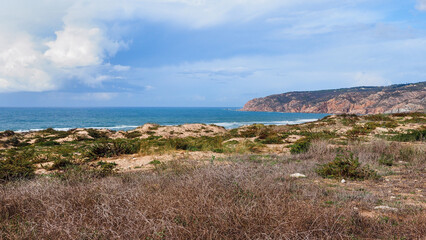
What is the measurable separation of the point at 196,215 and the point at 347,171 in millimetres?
5666

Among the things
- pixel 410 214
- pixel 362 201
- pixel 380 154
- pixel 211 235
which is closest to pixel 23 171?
pixel 211 235

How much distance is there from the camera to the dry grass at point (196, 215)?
3018 mm

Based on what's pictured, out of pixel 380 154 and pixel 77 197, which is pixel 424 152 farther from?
pixel 77 197

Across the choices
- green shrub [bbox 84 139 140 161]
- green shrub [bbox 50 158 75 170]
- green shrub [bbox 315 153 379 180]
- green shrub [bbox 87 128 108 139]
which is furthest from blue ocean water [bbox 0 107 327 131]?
green shrub [bbox 315 153 379 180]

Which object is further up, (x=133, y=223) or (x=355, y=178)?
(x=133, y=223)

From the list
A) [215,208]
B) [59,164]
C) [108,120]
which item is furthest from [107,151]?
[108,120]

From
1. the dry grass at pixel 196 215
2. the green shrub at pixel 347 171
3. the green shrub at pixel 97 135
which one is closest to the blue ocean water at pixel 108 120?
the green shrub at pixel 97 135

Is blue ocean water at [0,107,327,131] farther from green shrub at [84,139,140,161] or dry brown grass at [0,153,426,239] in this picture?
dry brown grass at [0,153,426,239]

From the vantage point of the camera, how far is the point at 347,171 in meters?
7.15

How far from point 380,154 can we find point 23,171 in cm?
1248

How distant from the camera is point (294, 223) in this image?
10.2 ft

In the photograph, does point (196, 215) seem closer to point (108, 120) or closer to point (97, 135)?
point (97, 135)

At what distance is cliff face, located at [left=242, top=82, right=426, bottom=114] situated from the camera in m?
94.0

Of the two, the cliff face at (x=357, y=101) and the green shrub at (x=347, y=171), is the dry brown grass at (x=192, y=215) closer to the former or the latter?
the green shrub at (x=347, y=171)
